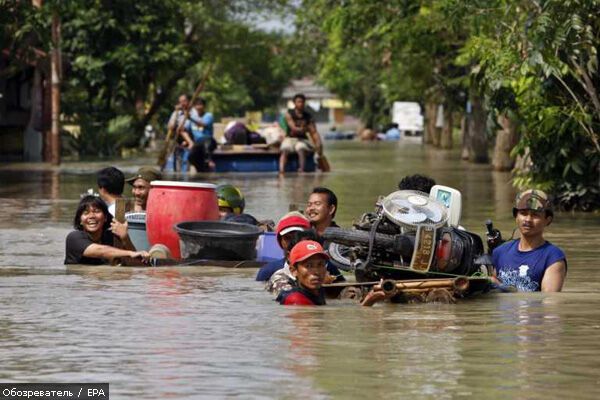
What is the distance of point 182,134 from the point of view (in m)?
37.2

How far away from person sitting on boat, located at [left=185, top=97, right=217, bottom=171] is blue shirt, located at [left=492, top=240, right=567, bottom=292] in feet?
79.4

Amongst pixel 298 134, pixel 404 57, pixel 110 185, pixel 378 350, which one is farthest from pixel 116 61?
pixel 378 350

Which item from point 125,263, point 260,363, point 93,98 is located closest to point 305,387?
point 260,363

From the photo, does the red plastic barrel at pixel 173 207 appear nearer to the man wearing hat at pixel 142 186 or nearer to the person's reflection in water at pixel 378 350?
the man wearing hat at pixel 142 186

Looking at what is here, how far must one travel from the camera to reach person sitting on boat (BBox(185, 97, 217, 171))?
120 feet

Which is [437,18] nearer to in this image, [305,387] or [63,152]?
[63,152]

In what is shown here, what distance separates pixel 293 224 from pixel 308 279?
111cm

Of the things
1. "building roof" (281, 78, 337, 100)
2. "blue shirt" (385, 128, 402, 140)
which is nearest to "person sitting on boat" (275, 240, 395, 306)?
"blue shirt" (385, 128, 402, 140)

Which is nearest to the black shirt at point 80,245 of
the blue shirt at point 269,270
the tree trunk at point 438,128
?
the blue shirt at point 269,270

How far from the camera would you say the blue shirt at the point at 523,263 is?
12.4 m

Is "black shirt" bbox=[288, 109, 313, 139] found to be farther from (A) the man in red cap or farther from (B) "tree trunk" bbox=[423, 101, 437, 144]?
→ (B) "tree trunk" bbox=[423, 101, 437, 144]

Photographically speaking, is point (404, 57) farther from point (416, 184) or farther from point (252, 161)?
point (416, 184)

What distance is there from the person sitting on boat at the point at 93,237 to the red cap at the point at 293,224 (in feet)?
6.20

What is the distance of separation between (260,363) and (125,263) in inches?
215
